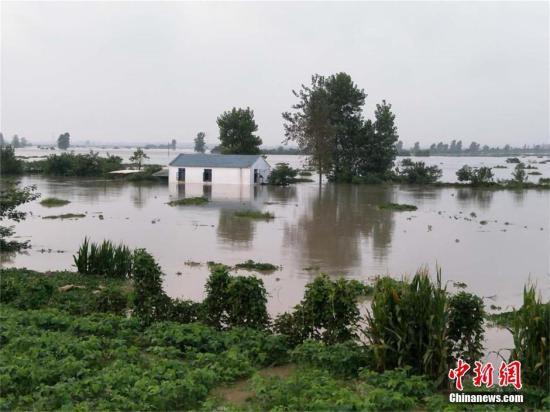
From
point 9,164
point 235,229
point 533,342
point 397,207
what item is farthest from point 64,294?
point 9,164

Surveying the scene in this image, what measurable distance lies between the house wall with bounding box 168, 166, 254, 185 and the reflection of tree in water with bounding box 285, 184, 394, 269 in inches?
429

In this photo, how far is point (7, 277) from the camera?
11.4 meters

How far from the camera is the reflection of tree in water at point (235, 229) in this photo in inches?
760

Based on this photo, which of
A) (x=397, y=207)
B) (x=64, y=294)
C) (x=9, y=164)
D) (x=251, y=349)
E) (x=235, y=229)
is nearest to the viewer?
(x=251, y=349)

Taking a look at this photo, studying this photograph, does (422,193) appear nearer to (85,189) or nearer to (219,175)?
(219,175)

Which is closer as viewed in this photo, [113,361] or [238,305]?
[113,361]

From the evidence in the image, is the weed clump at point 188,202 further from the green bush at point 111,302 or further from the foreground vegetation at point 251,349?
the foreground vegetation at point 251,349

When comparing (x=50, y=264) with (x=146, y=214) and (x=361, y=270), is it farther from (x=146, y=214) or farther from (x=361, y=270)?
(x=146, y=214)

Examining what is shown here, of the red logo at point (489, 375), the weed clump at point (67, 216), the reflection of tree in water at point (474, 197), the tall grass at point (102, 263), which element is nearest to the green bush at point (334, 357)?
the red logo at point (489, 375)

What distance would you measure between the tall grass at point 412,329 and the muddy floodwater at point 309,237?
152 inches

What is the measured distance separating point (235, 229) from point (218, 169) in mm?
25657

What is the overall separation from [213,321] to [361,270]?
7.01 meters

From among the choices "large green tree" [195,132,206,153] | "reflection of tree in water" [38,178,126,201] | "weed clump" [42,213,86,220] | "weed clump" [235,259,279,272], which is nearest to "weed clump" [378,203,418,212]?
"weed clump" [42,213,86,220]

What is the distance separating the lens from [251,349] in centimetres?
718
